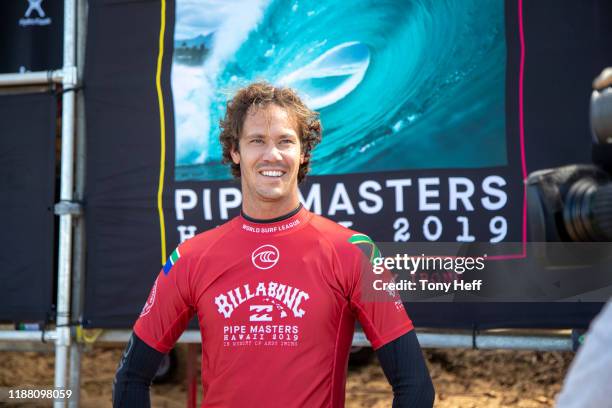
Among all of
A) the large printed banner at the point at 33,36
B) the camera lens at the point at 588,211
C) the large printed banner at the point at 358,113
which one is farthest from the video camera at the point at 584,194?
the large printed banner at the point at 33,36

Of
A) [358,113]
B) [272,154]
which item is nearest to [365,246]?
[272,154]

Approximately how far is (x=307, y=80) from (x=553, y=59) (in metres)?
1.30

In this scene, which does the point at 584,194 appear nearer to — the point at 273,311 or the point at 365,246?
the point at 365,246

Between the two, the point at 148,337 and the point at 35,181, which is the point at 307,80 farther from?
the point at 148,337

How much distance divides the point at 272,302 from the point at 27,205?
250cm

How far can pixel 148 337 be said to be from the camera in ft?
8.12

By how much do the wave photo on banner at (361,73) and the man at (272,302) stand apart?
1.22m

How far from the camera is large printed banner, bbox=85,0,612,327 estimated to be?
12.3 ft

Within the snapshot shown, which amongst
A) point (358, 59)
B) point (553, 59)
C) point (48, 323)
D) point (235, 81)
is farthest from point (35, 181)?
point (553, 59)

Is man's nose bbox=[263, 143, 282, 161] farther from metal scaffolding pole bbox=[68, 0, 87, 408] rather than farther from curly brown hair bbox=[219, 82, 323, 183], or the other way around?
metal scaffolding pole bbox=[68, 0, 87, 408]

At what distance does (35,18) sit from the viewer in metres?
4.62

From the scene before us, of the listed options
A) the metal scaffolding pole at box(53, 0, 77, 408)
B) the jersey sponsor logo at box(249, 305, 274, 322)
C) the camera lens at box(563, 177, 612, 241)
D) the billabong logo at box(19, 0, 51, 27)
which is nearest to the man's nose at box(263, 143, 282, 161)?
the jersey sponsor logo at box(249, 305, 274, 322)

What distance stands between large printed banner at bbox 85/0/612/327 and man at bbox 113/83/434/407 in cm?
133

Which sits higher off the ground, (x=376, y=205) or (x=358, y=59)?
(x=358, y=59)
